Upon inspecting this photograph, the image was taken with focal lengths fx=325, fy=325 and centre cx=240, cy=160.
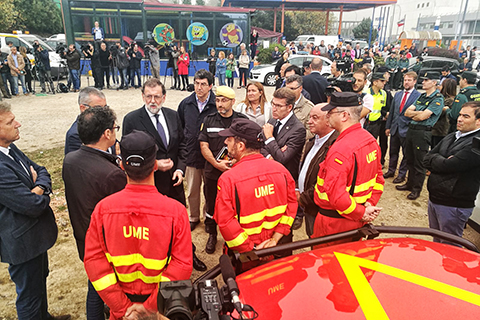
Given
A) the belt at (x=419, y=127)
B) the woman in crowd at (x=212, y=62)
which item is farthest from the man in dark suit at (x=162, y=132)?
the woman in crowd at (x=212, y=62)

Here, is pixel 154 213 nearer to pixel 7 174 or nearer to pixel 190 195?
pixel 7 174

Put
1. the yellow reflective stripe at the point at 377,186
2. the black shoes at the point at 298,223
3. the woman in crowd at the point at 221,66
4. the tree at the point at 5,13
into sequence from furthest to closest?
1. the tree at the point at 5,13
2. the woman in crowd at the point at 221,66
3. the black shoes at the point at 298,223
4. the yellow reflective stripe at the point at 377,186

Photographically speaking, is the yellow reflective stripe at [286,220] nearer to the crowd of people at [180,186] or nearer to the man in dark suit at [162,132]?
the crowd of people at [180,186]

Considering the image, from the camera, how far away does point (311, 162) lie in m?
3.33

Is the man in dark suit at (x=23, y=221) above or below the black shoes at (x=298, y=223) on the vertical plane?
above

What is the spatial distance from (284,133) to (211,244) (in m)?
1.66

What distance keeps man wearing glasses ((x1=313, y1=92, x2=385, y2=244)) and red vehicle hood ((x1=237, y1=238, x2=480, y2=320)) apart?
0.47 m

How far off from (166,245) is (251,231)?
30.9 inches

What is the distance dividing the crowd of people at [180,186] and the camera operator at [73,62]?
37.9 ft

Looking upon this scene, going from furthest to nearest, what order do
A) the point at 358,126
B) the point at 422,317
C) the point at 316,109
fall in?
the point at 316,109 → the point at 358,126 → the point at 422,317

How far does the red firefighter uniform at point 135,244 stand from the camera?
1.80m

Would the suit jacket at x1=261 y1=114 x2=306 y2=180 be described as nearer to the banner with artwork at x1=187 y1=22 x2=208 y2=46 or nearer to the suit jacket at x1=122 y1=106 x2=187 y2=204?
the suit jacket at x1=122 y1=106 x2=187 y2=204

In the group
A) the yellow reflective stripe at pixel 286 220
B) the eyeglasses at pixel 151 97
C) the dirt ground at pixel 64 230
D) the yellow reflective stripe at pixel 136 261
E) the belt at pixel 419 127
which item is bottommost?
the dirt ground at pixel 64 230

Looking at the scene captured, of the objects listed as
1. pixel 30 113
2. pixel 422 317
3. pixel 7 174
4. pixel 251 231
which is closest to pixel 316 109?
pixel 251 231
